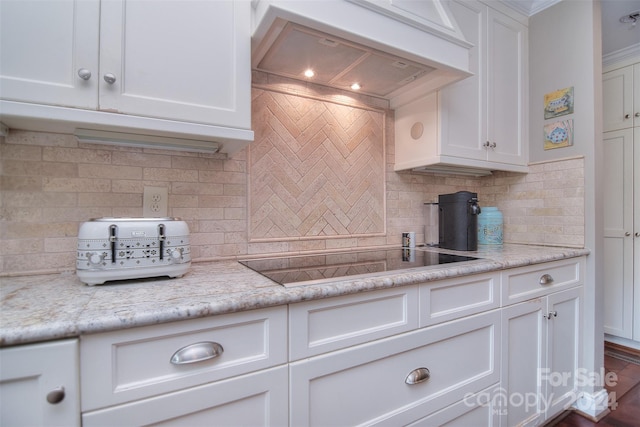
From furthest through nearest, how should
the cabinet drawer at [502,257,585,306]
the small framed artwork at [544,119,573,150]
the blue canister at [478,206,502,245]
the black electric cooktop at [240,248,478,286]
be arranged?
the blue canister at [478,206,502,245] → the small framed artwork at [544,119,573,150] → the cabinet drawer at [502,257,585,306] → the black electric cooktop at [240,248,478,286]

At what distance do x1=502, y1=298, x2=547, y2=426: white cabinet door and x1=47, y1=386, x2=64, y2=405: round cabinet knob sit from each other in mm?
1553

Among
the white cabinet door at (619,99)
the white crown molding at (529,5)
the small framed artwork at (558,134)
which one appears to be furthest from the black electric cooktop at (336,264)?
the white cabinet door at (619,99)

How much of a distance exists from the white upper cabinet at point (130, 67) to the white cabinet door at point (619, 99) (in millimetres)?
3185

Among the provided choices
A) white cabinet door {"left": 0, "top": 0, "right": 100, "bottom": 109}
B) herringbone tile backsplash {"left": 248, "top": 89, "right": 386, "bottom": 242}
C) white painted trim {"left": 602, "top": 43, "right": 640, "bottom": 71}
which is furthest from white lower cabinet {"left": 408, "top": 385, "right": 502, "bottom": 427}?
white painted trim {"left": 602, "top": 43, "right": 640, "bottom": 71}

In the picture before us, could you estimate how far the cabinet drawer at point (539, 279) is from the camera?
1387mm

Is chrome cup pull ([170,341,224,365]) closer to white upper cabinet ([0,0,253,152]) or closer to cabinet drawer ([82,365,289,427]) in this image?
cabinet drawer ([82,365,289,427])

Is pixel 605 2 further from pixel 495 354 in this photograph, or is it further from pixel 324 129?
pixel 495 354

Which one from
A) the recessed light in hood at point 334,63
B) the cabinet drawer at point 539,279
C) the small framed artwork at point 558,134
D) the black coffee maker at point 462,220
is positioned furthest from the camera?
the small framed artwork at point 558,134

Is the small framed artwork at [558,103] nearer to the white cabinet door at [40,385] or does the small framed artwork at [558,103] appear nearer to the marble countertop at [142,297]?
the marble countertop at [142,297]

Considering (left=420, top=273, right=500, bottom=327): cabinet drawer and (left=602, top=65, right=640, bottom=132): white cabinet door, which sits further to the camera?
(left=602, top=65, right=640, bottom=132): white cabinet door

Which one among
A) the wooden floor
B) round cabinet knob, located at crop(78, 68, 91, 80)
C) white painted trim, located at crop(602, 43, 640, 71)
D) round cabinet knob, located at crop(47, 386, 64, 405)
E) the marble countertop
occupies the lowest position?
the wooden floor

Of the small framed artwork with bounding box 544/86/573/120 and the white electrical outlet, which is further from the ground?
the small framed artwork with bounding box 544/86/573/120

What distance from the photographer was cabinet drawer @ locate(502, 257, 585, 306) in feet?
Answer: 4.55

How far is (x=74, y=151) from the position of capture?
1102 mm
